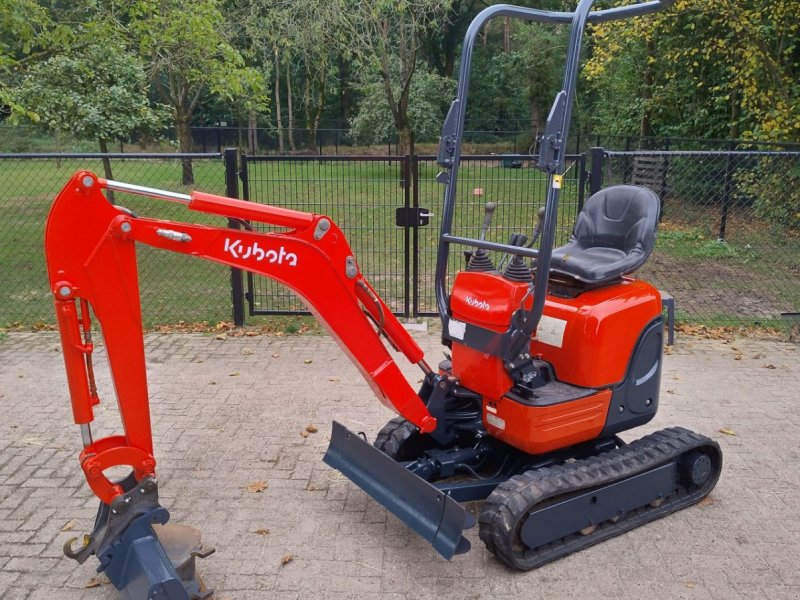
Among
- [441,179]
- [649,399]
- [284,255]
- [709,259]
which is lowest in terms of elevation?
[709,259]

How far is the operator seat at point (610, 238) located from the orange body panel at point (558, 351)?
141 mm

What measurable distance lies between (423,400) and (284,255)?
1.37m

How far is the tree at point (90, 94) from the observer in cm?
1302

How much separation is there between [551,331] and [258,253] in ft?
5.87

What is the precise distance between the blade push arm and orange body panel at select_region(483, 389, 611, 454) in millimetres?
876

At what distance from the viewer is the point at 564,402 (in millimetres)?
4129

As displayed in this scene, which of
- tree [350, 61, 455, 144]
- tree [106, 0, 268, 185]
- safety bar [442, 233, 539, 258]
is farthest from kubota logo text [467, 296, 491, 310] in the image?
tree [350, 61, 455, 144]

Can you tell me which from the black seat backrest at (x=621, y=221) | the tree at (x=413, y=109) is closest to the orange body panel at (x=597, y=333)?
the black seat backrest at (x=621, y=221)

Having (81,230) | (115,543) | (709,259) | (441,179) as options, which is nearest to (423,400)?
(441,179)

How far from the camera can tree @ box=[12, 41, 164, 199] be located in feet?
42.7

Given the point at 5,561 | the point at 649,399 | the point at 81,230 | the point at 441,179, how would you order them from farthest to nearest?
the point at 649,399 → the point at 441,179 → the point at 5,561 → the point at 81,230

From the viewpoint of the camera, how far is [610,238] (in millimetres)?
4762

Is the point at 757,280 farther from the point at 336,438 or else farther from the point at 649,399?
the point at 336,438

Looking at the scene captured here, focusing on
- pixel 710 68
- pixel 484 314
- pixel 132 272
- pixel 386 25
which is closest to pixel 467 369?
pixel 484 314
